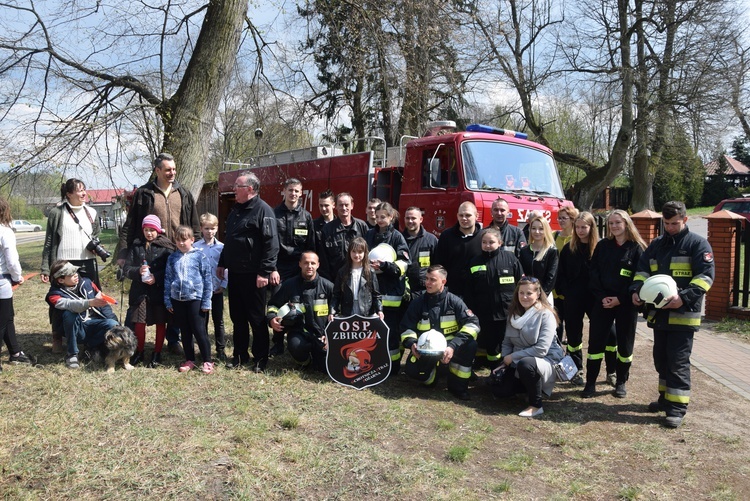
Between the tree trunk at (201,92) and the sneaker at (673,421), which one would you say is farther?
the tree trunk at (201,92)

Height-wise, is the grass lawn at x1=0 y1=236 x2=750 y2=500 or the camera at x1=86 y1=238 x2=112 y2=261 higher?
the camera at x1=86 y1=238 x2=112 y2=261

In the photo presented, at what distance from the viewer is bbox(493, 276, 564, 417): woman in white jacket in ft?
16.0

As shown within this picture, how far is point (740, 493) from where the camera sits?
3.58 metres

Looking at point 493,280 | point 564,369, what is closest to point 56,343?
point 493,280

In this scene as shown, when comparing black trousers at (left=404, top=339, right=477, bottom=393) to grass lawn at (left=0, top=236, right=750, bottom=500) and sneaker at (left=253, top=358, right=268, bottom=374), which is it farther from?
sneaker at (left=253, top=358, right=268, bottom=374)

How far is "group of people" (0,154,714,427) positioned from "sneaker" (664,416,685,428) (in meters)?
0.18

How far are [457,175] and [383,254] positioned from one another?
293 cm

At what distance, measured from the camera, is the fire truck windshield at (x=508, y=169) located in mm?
8086

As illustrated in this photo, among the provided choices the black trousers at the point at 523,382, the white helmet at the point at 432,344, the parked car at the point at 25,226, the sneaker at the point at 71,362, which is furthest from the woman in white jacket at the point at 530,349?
the parked car at the point at 25,226

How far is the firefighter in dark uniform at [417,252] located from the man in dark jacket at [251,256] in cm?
140

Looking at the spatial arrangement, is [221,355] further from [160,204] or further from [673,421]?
[673,421]

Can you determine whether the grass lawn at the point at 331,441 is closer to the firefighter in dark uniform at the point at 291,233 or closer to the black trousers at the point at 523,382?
the black trousers at the point at 523,382

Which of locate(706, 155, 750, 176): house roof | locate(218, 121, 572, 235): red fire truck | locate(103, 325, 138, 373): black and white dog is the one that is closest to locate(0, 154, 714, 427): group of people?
locate(103, 325, 138, 373): black and white dog

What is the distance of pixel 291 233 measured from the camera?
6.08m
